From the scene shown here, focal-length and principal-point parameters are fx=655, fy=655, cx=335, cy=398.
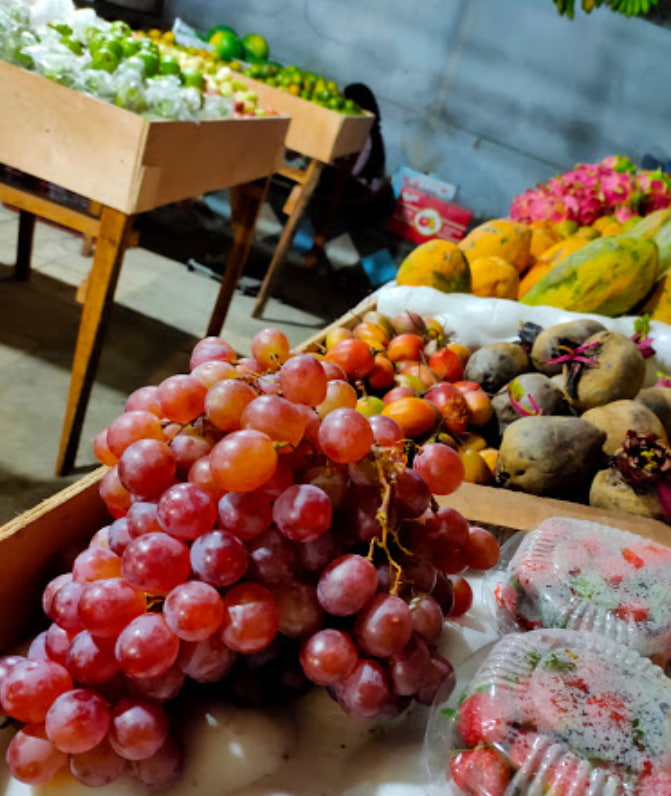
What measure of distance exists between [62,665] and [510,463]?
914 millimetres

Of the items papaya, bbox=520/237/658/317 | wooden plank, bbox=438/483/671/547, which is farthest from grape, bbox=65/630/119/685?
papaya, bbox=520/237/658/317

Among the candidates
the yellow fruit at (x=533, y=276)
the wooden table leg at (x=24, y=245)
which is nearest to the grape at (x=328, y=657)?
the yellow fruit at (x=533, y=276)

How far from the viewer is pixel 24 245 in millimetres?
3090

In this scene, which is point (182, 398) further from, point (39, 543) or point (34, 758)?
point (34, 758)

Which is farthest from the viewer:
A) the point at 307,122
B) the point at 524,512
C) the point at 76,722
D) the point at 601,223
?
the point at 307,122

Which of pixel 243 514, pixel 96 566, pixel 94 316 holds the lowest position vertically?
pixel 94 316

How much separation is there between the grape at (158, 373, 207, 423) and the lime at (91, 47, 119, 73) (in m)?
1.64

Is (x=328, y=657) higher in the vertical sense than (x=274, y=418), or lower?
lower

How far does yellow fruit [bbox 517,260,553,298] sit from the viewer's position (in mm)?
2092

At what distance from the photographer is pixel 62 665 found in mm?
581

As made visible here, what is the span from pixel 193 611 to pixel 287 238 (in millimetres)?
3599

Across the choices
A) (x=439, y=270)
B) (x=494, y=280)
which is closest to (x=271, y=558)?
(x=439, y=270)

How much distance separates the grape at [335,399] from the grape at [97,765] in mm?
364

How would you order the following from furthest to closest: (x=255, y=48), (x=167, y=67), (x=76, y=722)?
(x=255, y=48)
(x=167, y=67)
(x=76, y=722)
